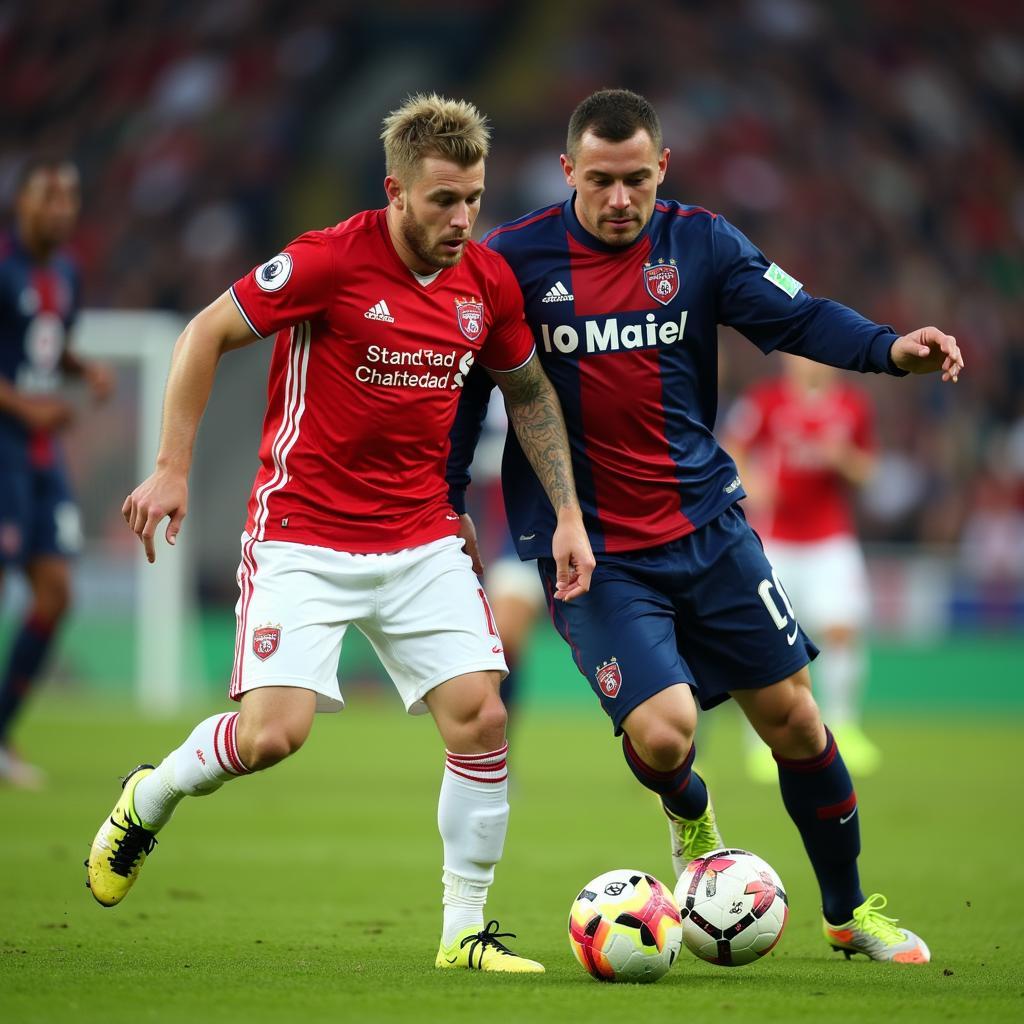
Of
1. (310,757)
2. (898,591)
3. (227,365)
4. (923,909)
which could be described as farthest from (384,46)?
(923,909)

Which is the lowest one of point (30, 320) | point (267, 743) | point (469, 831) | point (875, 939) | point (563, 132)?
point (875, 939)

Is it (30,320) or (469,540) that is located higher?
(30,320)

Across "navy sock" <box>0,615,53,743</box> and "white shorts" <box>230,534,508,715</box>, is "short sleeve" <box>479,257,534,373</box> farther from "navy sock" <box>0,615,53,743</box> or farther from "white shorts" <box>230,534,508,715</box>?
"navy sock" <box>0,615,53,743</box>

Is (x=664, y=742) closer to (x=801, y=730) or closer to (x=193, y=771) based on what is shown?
(x=801, y=730)

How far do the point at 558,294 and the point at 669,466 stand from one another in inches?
24.1

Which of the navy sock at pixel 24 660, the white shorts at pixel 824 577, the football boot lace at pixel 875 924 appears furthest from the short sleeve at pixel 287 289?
the white shorts at pixel 824 577

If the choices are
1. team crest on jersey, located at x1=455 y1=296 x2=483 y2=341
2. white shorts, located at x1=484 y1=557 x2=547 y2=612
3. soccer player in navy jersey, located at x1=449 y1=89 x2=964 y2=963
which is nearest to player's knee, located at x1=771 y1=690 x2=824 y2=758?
soccer player in navy jersey, located at x1=449 y1=89 x2=964 y2=963

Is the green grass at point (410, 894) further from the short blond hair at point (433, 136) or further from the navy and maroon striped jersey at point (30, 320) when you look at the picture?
the short blond hair at point (433, 136)

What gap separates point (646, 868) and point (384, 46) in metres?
18.2

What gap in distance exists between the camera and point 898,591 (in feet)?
→ 49.1

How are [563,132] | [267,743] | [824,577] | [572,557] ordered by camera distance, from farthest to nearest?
[563,132], [824,577], [572,557], [267,743]

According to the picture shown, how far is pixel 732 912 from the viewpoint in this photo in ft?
15.2

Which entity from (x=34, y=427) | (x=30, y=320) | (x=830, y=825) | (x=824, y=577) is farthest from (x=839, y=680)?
(x=830, y=825)

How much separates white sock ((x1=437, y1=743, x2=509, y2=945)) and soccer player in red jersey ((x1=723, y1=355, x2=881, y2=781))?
21.6 feet
